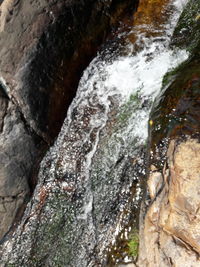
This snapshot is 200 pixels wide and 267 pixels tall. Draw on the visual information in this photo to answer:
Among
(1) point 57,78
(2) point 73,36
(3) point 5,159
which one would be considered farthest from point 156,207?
(2) point 73,36

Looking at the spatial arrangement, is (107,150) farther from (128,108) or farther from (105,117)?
(128,108)

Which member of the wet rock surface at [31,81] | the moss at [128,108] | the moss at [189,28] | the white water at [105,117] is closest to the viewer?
the wet rock surface at [31,81]

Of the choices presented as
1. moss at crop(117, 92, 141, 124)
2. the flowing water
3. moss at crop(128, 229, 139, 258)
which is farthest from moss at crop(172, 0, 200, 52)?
moss at crop(128, 229, 139, 258)

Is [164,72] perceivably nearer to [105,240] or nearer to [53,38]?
[53,38]

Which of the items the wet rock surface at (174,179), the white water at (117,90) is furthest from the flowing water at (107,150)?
the wet rock surface at (174,179)

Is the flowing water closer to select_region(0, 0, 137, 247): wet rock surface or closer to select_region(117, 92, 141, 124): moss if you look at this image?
select_region(117, 92, 141, 124): moss

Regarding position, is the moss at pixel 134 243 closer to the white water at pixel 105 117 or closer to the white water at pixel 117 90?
the white water at pixel 105 117
